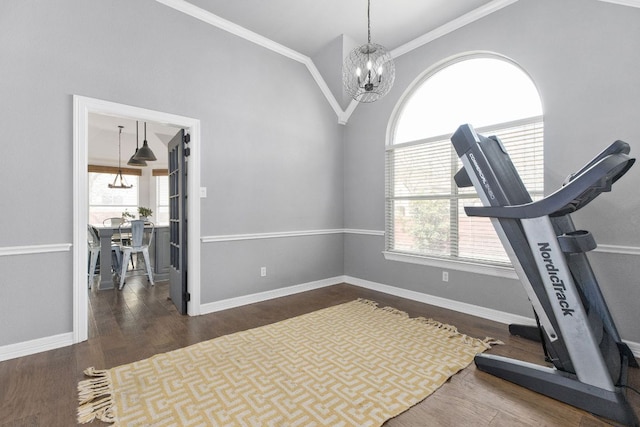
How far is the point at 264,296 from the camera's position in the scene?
12.4 ft

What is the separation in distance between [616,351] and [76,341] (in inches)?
155

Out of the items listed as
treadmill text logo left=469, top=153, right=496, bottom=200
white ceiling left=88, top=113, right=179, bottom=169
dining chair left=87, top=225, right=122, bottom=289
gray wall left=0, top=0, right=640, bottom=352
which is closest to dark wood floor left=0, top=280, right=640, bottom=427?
gray wall left=0, top=0, right=640, bottom=352

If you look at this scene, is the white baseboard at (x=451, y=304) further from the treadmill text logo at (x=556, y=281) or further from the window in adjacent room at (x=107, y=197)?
the window in adjacent room at (x=107, y=197)

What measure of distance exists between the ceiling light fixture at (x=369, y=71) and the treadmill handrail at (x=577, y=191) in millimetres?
1339

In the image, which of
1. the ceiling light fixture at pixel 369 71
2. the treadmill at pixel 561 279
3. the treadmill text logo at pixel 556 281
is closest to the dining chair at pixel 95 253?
the ceiling light fixture at pixel 369 71

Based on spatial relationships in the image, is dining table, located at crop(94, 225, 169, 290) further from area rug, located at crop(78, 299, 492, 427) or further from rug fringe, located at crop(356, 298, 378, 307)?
rug fringe, located at crop(356, 298, 378, 307)

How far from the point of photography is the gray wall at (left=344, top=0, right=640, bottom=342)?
92.8 inches

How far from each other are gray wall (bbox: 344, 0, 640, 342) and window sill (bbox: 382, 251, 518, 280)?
0.06m

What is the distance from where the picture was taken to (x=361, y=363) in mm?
2234

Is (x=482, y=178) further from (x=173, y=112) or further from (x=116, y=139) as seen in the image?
(x=116, y=139)

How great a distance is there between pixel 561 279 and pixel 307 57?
3.81m

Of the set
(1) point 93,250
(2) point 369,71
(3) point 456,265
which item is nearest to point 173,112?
(2) point 369,71

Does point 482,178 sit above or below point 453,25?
below

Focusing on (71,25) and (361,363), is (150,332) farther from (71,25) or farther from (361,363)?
(71,25)
